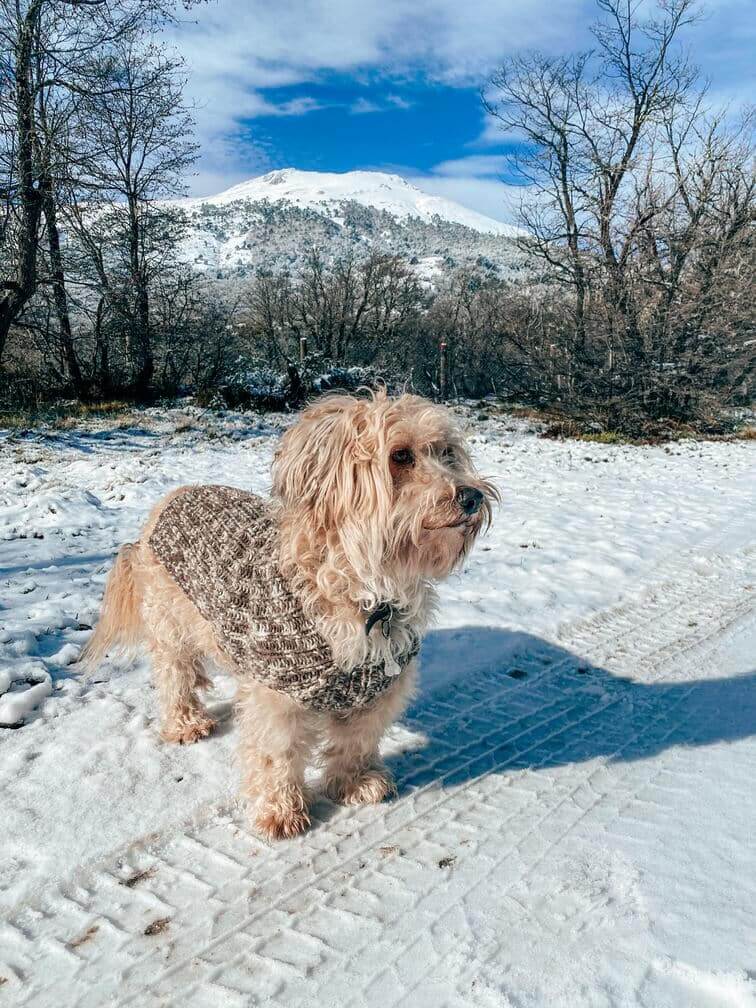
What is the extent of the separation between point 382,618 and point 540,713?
1.51 metres

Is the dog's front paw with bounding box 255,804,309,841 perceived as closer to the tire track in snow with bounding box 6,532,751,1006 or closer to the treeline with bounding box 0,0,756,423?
the tire track in snow with bounding box 6,532,751,1006

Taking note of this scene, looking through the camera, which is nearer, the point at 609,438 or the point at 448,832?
the point at 448,832

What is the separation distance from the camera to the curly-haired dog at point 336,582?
A: 8.62 feet

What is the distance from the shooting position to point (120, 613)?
3912 mm

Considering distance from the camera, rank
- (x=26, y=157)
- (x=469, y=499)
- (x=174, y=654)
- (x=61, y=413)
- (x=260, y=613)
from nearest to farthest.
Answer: (x=469, y=499), (x=260, y=613), (x=174, y=654), (x=26, y=157), (x=61, y=413)

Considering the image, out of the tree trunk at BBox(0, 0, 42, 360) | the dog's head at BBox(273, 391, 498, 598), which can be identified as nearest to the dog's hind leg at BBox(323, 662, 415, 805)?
the dog's head at BBox(273, 391, 498, 598)

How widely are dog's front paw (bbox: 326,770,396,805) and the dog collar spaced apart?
2.45 ft

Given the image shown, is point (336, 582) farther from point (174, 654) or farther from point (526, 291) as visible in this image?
point (526, 291)

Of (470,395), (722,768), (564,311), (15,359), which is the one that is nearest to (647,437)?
(564,311)

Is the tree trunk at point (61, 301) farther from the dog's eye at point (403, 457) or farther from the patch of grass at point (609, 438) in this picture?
the dog's eye at point (403, 457)

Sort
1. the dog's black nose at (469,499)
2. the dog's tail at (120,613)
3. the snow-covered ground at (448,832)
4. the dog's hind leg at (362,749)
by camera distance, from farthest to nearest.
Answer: the dog's tail at (120,613)
the dog's hind leg at (362,749)
the dog's black nose at (469,499)
the snow-covered ground at (448,832)

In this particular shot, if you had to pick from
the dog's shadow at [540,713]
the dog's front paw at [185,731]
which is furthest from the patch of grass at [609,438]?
the dog's front paw at [185,731]

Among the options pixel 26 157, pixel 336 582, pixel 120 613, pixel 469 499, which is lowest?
pixel 120 613

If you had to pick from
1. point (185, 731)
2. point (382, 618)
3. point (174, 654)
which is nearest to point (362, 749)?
point (382, 618)
